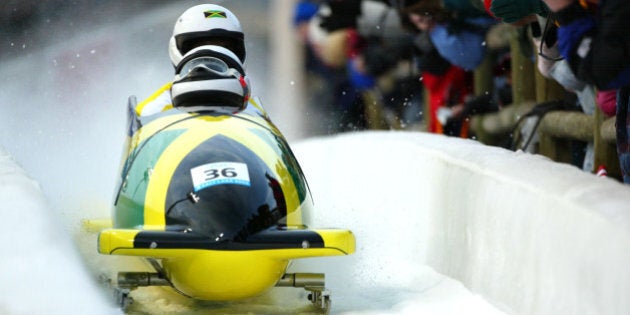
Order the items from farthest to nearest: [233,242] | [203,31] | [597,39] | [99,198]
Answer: [99,198] < [203,31] < [233,242] < [597,39]

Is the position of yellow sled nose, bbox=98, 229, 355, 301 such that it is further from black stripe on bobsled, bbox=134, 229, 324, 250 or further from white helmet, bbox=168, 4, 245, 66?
white helmet, bbox=168, 4, 245, 66

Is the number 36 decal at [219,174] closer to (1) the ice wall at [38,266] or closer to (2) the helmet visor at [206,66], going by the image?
(1) the ice wall at [38,266]

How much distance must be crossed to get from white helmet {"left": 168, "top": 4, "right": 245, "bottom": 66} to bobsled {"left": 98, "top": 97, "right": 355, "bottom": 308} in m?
0.92

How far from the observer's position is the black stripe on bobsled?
352 cm

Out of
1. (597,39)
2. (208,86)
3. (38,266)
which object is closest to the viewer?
(38,266)

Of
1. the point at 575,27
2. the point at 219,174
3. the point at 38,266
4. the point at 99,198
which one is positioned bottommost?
the point at 38,266

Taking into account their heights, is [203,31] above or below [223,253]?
above

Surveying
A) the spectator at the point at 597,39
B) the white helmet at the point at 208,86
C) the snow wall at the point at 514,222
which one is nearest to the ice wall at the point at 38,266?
the white helmet at the point at 208,86

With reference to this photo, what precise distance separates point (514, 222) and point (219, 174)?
91cm

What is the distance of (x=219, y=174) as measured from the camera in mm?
3805

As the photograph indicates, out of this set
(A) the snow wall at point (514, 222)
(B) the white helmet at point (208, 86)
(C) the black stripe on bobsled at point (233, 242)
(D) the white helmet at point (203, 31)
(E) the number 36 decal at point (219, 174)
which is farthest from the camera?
(D) the white helmet at point (203, 31)

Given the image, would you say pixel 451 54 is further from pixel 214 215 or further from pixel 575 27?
pixel 214 215

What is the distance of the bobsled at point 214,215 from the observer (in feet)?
11.8

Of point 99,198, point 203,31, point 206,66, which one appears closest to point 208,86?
point 206,66
